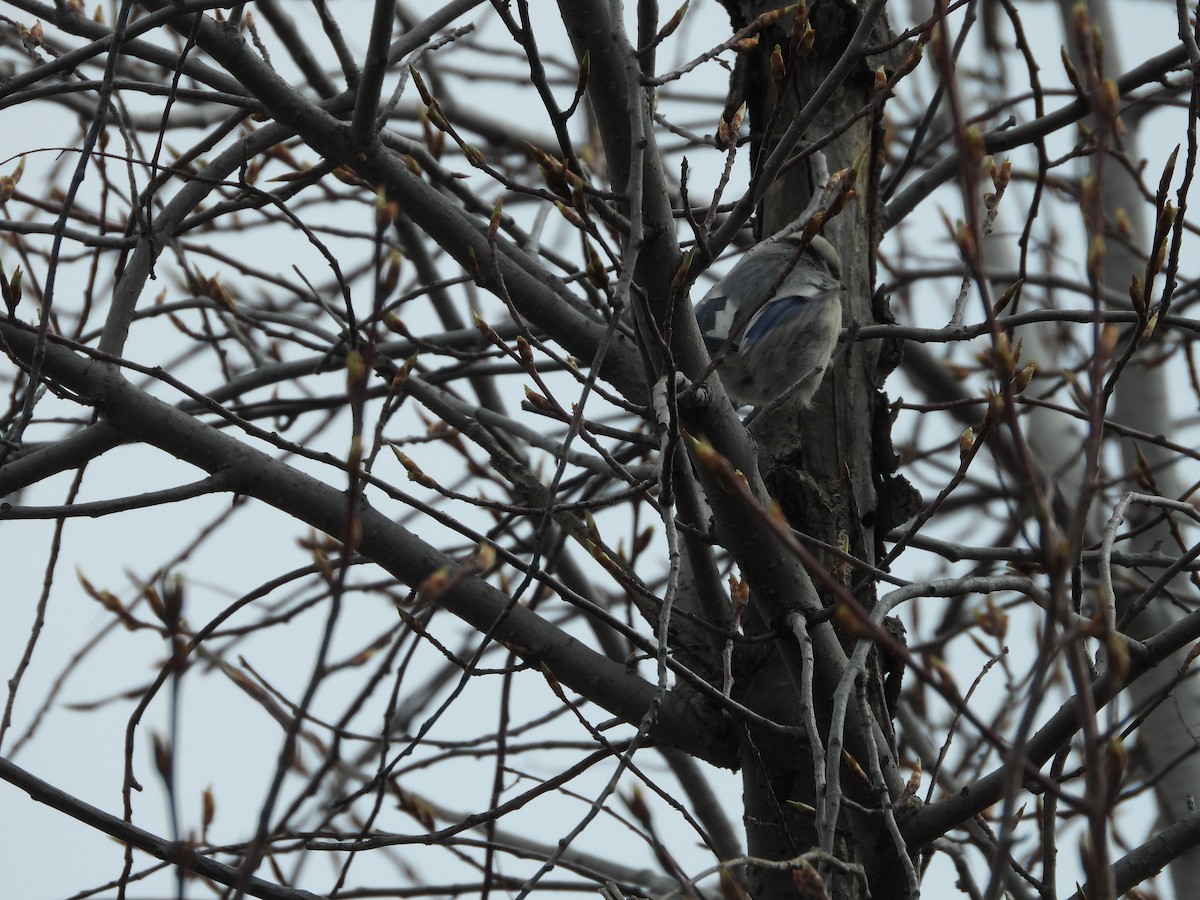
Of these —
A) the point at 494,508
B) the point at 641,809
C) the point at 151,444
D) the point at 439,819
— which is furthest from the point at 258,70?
the point at 439,819

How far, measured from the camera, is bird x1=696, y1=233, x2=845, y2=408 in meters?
3.30

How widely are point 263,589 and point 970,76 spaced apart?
5926mm

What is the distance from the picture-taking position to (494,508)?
2.23 m

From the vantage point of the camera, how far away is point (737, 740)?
2592 millimetres

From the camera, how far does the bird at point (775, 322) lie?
3299 millimetres

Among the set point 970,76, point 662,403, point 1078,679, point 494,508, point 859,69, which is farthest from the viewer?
point 970,76

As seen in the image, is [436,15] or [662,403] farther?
[436,15]

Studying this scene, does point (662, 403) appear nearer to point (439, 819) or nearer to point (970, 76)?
point (439, 819)

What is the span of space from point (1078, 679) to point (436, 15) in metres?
2.07

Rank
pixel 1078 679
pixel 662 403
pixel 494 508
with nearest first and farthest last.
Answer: pixel 1078 679 → pixel 662 403 → pixel 494 508

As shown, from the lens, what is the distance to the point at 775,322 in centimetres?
349

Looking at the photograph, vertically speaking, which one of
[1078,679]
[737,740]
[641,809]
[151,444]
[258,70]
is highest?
[258,70]

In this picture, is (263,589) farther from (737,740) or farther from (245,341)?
(245,341)

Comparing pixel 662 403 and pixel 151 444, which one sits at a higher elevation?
pixel 151 444
